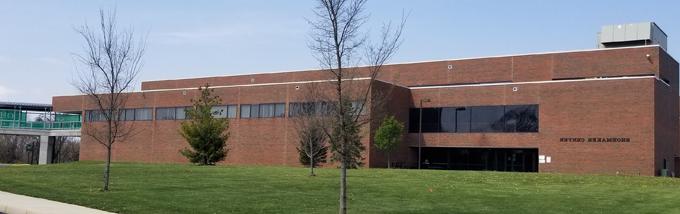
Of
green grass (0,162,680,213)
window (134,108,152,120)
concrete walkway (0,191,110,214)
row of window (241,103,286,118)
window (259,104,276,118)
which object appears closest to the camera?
concrete walkway (0,191,110,214)

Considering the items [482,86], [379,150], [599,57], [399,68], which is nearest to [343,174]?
[379,150]

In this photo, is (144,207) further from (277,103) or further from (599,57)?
(599,57)

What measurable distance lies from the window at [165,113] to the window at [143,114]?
1.30 metres

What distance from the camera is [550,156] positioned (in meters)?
49.4

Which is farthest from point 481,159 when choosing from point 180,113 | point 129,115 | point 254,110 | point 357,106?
point 357,106

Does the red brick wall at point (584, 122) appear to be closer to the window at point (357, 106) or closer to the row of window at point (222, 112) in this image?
the row of window at point (222, 112)

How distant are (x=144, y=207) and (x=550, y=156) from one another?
39.1 metres

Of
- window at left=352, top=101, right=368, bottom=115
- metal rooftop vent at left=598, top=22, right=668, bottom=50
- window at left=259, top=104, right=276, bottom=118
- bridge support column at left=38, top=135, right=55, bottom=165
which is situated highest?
metal rooftop vent at left=598, top=22, right=668, bottom=50

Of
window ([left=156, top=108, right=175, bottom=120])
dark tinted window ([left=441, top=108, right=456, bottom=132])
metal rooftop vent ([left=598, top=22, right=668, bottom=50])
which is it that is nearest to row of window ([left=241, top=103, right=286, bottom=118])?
window ([left=156, top=108, right=175, bottom=120])

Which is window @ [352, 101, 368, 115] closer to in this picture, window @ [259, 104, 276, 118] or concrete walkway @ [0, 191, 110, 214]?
concrete walkway @ [0, 191, 110, 214]

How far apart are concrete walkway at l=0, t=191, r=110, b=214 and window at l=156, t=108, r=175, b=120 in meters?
45.9

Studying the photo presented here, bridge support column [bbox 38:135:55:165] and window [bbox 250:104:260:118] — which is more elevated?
window [bbox 250:104:260:118]

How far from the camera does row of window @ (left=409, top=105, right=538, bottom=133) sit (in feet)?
167

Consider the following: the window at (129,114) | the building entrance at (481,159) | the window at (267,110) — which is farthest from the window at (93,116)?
the building entrance at (481,159)
